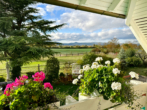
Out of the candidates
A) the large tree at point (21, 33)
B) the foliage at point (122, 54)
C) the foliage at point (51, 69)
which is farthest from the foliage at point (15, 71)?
the foliage at point (122, 54)

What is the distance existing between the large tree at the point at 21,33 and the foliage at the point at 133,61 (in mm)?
3788

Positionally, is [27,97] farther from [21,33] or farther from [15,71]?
[21,33]

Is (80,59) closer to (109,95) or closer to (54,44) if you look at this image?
(54,44)

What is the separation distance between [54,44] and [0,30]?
2.24 metres

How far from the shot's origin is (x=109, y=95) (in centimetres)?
82

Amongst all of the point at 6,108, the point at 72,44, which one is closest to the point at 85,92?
the point at 6,108

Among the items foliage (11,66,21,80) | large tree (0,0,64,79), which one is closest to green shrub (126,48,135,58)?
large tree (0,0,64,79)

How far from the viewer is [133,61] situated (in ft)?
16.9

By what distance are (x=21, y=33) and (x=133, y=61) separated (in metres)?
5.34

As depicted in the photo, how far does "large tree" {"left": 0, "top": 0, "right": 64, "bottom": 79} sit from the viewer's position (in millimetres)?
3805

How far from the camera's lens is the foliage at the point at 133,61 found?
16.7 feet

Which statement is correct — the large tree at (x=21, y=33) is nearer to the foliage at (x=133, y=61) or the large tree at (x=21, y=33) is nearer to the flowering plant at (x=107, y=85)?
the flowering plant at (x=107, y=85)

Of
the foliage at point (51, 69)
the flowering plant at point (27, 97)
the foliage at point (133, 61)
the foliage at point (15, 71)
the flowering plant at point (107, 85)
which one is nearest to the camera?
the flowering plant at point (27, 97)

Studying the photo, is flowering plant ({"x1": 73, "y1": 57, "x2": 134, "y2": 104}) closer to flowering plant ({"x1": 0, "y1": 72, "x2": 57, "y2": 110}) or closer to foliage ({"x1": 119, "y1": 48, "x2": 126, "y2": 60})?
flowering plant ({"x1": 0, "y1": 72, "x2": 57, "y2": 110})
